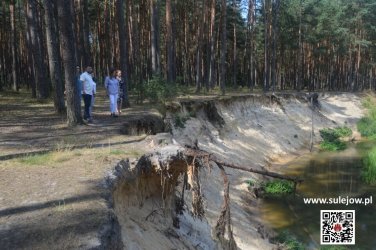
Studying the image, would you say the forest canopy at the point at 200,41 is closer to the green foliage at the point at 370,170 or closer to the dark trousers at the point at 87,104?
the dark trousers at the point at 87,104

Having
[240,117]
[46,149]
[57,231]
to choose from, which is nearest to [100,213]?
[57,231]

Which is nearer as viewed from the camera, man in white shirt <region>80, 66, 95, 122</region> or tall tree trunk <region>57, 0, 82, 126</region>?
tall tree trunk <region>57, 0, 82, 126</region>

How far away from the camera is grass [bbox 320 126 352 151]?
2898 centimetres

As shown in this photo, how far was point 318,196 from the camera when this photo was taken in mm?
17781

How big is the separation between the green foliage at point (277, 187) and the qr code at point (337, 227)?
295 cm

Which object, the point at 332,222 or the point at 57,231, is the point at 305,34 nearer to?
the point at 332,222

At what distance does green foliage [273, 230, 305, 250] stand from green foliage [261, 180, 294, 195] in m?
4.27

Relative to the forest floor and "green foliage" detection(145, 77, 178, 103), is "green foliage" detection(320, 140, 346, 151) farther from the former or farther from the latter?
the forest floor

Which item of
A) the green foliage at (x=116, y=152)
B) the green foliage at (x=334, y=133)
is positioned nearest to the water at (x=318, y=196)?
the green foliage at (x=334, y=133)

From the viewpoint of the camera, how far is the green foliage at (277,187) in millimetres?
18050

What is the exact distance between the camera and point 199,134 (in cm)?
2156

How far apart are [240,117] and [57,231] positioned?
23429 mm

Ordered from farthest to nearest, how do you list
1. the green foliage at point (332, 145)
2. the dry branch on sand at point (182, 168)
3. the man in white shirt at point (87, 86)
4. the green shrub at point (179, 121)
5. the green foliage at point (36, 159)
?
1. the green foliage at point (332, 145)
2. the green shrub at point (179, 121)
3. the man in white shirt at point (87, 86)
4. the green foliage at point (36, 159)
5. the dry branch on sand at point (182, 168)

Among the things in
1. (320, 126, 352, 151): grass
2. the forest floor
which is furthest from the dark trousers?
(320, 126, 352, 151): grass
